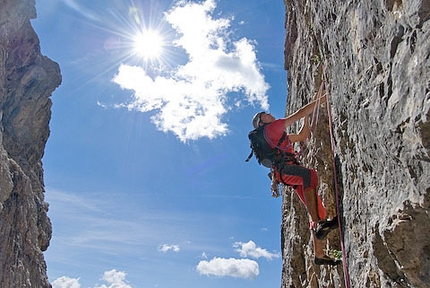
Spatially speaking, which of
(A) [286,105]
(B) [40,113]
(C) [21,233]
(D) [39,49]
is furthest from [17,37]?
(A) [286,105]

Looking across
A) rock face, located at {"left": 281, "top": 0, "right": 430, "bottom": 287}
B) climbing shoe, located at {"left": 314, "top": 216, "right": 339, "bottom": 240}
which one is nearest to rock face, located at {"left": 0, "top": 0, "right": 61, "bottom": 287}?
climbing shoe, located at {"left": 314, "top": 216, "right": 339, "bottom": 240}

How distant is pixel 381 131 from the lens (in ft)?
13.1

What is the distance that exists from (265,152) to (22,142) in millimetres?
39303

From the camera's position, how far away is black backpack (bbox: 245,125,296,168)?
21.6 ft

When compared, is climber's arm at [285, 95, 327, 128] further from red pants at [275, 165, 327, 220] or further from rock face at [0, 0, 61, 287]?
rock face at [0, 0, 61, 287]

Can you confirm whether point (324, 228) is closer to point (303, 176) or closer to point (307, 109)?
point (303, 176)

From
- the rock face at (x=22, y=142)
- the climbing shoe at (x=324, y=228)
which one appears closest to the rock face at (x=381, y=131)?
the climbing shoe at (x=324, y=228)

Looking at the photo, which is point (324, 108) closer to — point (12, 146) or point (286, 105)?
point (286, 105)

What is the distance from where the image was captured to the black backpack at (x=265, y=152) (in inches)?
259

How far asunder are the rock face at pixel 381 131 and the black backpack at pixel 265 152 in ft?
2.93

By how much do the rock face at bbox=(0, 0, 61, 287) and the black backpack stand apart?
27031mm

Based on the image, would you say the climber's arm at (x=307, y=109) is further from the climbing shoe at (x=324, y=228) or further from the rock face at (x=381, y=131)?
the climbing shoe at (x=324, y=228)

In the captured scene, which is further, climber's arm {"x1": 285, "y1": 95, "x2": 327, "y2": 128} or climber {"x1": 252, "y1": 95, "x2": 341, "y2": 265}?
climber's arm {"x1": 285, "y1": 95, "x2": 327, "y2": 128}

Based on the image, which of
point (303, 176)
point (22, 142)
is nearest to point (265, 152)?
point (303, 176)
